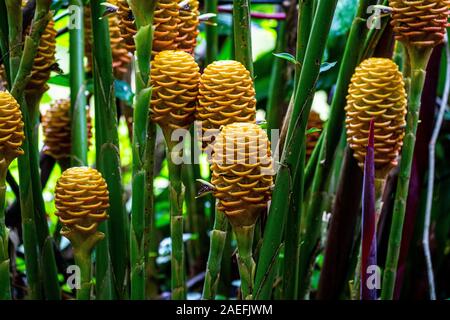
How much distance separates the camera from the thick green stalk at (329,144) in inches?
23.7

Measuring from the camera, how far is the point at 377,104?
538 mm

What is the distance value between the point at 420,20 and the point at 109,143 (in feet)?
0.94

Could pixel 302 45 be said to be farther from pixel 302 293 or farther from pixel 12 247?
pixel 12 247

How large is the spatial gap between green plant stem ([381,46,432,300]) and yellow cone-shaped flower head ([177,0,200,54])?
0.61 feet

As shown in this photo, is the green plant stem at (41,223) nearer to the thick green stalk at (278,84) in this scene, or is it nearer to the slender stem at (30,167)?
the slender stem at (30,167)

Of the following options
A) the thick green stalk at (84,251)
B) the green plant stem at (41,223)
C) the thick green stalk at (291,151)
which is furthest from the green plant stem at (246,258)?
the green plant stem at (41,223)

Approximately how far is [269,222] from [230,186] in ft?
0.19

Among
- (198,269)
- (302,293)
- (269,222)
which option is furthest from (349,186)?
(198,269)

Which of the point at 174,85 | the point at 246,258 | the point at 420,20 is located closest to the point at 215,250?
the point at 246,258

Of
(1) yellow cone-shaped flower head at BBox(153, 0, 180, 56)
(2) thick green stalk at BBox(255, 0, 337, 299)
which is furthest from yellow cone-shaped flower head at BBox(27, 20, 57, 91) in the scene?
(2) thick green stalk at BBox(255, 0, 337, 299)

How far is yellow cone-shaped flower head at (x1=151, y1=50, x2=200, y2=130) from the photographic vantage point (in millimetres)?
475

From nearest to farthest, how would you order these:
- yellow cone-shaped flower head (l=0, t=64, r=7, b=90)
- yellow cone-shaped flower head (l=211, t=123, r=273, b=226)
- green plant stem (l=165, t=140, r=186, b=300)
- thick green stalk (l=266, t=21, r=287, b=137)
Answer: yellow cone-shaped flower head (l=211, t=123, r=273, b=226) → green plant stem (l=165, t=140, r=186, b=300) → yellow cone-shaped flower head (l=0, t=64, r=7, b=90) → thick green stalk (l=266, t=21, r=287, b=137)

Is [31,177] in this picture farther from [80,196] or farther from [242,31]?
[242,31]

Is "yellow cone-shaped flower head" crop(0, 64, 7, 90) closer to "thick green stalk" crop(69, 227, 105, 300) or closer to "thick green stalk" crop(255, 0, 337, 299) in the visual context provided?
"thick green stalk" crop(69, 227, 105, 300)
